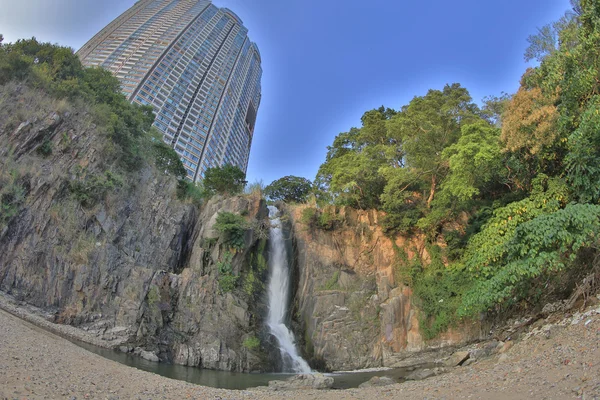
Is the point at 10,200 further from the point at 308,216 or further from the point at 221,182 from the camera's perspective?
the point at 308,216

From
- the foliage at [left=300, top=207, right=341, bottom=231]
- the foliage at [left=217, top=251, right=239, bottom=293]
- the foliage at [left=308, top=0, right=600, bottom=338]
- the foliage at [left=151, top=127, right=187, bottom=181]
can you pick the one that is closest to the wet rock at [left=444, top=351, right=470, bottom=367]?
the foliage at [left=308, top=0, right=600, bottom=338]

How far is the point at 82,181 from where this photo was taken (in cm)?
2169

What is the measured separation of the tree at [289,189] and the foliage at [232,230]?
14.8 m

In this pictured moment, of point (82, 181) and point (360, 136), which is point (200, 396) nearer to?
point (82, 181)

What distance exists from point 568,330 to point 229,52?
112337mm

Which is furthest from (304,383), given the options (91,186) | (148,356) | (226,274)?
(91,186)

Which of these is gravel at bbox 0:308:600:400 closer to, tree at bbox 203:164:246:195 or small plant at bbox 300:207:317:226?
small plant at bbox 300:207:317:226

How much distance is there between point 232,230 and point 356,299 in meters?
9.88

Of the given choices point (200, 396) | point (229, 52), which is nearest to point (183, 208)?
point (200, 396)

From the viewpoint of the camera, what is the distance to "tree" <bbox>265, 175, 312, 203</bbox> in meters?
40.1

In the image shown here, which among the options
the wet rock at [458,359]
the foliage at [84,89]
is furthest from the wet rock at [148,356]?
the wet rock at [458,359]

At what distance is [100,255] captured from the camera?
20250 mm

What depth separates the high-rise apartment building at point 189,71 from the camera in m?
77.9

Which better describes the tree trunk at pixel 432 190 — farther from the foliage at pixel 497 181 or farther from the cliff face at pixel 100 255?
the cliff face at pixel 100 255
